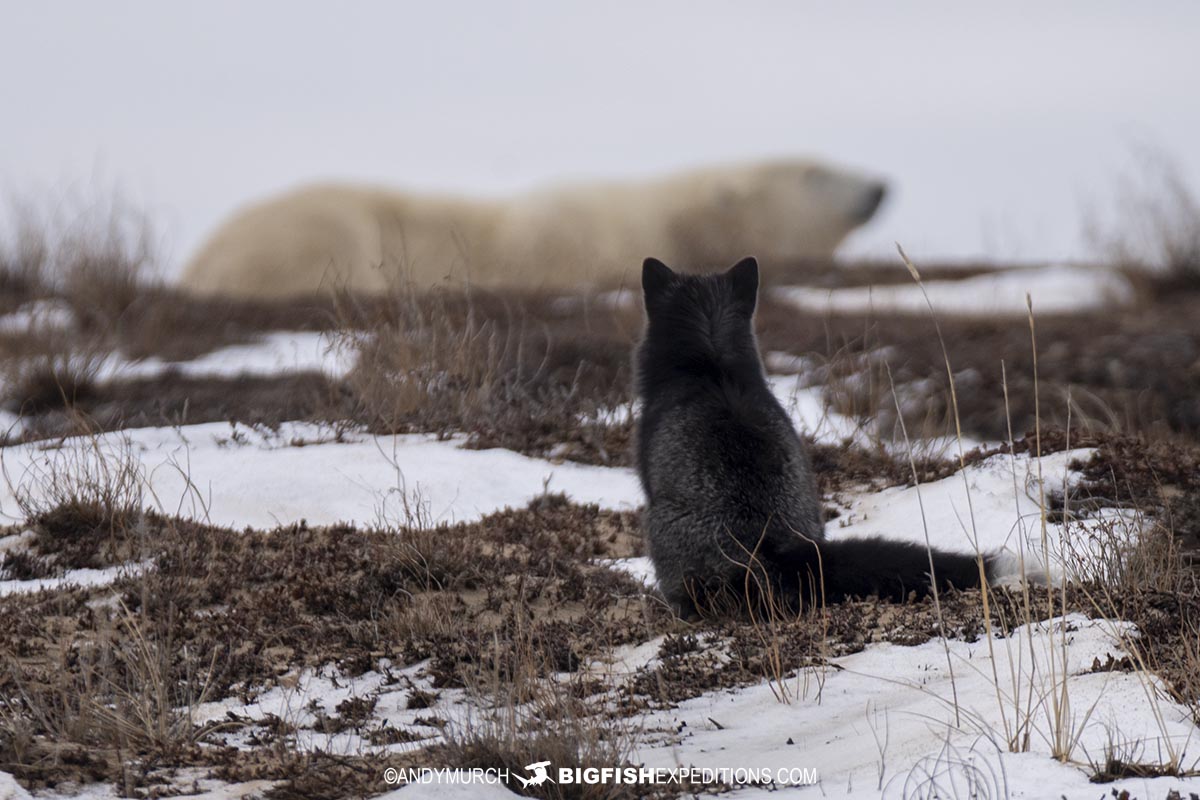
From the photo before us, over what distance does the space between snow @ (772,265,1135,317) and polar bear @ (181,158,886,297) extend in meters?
3.37

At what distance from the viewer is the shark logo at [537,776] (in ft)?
9.95

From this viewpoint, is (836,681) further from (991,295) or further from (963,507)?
(991,295)

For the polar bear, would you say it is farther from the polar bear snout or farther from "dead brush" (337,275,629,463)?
"dead brush" (337,275,629,463)

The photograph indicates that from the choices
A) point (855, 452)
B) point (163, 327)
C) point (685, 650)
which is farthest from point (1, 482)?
point (163, 327)

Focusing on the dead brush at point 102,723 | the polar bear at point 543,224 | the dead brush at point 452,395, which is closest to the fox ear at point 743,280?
the dead brush at point 452,395

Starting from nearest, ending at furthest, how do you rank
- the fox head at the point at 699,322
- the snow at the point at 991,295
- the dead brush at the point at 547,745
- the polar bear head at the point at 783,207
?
1. the dead brush at the point at 547,745
2. the fox head at the point at 699,322
3. the snow at the point at 991,295
4. the polar bear head at the point at 783,207

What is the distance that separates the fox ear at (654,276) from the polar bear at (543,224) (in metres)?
14.9

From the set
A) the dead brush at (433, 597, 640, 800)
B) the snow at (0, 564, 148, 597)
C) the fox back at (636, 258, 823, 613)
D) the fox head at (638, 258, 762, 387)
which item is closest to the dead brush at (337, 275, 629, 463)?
the snow at (0, 564, 148, 597)

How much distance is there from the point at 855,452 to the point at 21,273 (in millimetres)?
11581

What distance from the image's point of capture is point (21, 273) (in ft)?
48.1

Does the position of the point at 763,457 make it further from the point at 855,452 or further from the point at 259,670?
the point at 855,452

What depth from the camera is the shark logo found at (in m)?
3.03

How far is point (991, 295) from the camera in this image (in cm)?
1698

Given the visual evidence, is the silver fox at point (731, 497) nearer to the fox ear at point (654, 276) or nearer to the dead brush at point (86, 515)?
the fox ear at point (654, 276)
